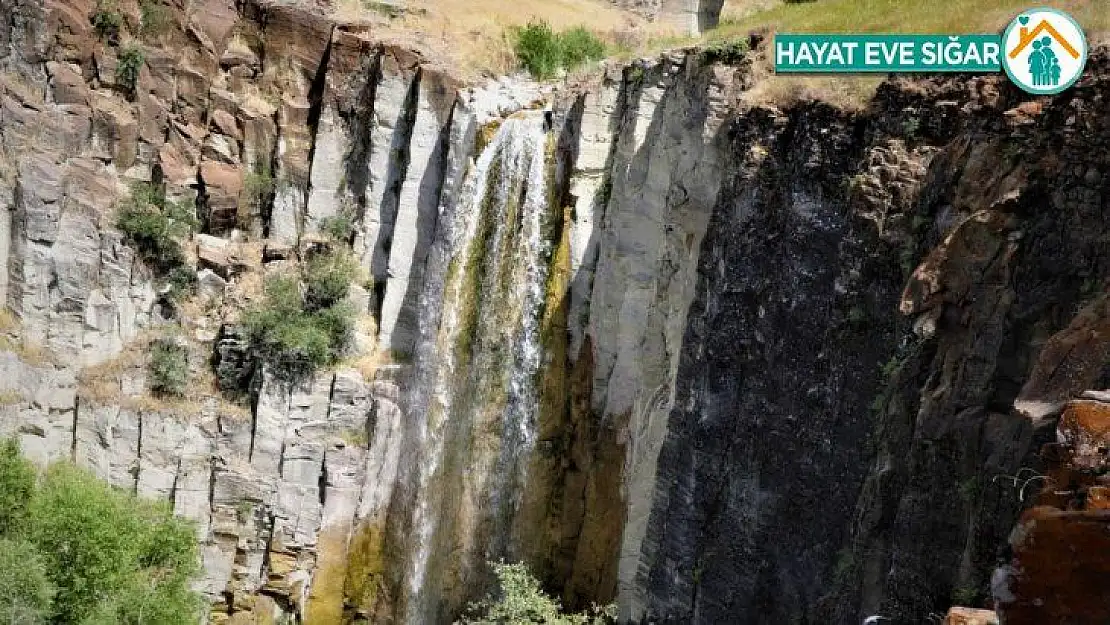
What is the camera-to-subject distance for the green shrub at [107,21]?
1013 inches

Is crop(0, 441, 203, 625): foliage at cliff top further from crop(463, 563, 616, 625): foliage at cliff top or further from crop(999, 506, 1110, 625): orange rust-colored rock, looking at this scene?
crop(999, 506, 1110, 625): orange rust-colored rock


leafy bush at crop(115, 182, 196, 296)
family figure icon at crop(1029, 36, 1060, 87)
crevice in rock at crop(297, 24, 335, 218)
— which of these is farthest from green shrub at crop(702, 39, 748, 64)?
leafy bush at crop(115, 182, 196, 296)

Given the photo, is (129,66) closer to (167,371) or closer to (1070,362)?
(167,371)

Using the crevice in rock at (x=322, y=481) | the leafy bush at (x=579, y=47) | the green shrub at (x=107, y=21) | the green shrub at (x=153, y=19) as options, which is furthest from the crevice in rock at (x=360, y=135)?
the crevice in rock at (x=322, y=481)

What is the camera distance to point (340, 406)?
2517 centimetres

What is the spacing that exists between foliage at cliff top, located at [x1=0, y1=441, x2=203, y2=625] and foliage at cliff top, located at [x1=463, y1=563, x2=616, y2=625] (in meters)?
5.80

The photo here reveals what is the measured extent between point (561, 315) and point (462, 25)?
10.3 metres

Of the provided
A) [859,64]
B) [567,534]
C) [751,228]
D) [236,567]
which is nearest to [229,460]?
[236,567]

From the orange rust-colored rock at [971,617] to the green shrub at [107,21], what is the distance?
2311cm

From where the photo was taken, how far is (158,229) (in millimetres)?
24938

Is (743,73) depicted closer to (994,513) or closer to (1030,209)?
(1030,209)

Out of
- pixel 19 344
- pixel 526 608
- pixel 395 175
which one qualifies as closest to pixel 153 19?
pixel 395 175

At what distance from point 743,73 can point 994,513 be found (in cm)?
867

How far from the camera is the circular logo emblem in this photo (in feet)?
39.0
